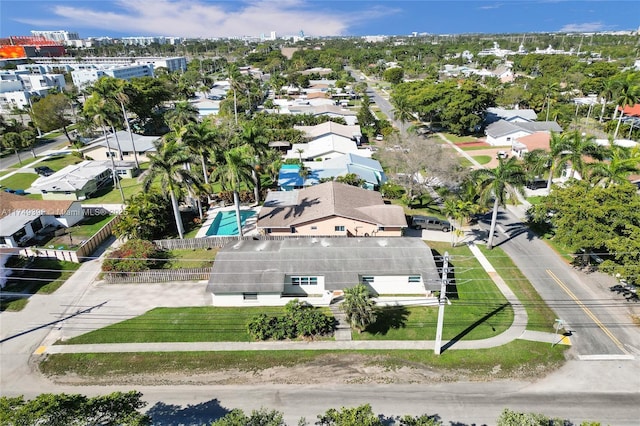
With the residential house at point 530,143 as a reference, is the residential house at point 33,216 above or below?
below

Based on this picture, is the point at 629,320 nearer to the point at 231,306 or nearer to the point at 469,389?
the point at 469,389

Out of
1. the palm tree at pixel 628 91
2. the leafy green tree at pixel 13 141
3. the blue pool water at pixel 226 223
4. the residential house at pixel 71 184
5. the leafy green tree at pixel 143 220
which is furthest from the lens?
the leafy green tree at pixel 13 141

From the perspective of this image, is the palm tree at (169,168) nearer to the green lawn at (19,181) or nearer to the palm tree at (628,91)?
the green lawn at (19,181)

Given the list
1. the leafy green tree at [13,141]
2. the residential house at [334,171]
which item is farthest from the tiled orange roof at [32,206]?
the leafy green tree at [13,141]

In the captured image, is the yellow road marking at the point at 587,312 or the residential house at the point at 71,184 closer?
the yellow road marking at the point at 587,312

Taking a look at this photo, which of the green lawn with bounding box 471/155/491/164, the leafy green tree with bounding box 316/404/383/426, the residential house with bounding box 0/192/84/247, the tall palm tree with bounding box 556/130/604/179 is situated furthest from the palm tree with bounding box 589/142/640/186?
the residential house with bounding box 0/192/84/247

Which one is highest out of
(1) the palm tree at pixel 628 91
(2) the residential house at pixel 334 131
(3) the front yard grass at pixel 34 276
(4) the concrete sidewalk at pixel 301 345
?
(1) the palm tree at pixel 628 91
